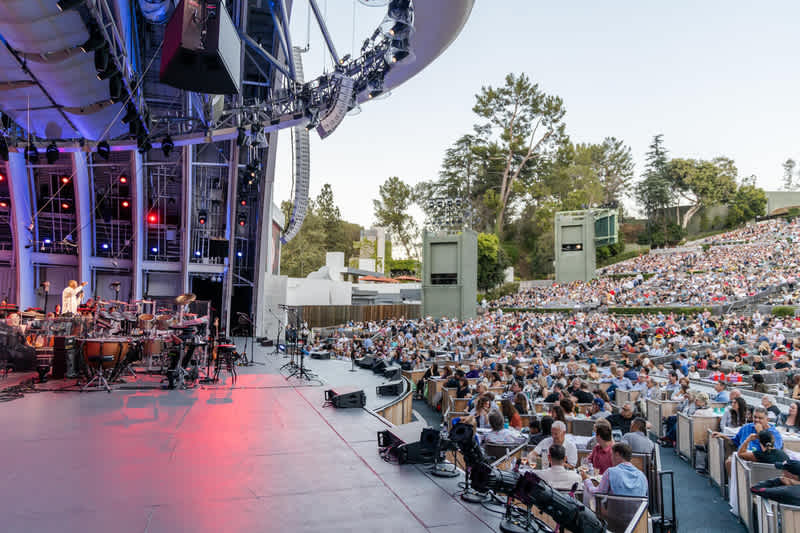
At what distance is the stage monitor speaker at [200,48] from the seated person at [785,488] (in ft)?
27.3

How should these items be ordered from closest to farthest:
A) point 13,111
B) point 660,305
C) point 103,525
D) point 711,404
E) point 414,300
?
point 103,525 < point 711,404 < point 13,111 < point 660,305 < point 414,300

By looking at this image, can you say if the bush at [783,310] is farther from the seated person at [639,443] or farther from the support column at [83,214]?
the support column at [83,214]

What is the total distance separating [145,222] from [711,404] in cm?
2249

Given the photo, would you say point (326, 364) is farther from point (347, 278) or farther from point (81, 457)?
point (347, 278)

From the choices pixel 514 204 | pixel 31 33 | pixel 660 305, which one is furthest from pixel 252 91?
pixel 514 204

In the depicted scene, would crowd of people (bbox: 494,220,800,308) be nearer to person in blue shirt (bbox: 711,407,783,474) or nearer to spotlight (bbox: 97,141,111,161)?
person in blue shirt (bbox: 711,407,783,474)

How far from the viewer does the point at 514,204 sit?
60.1 metres

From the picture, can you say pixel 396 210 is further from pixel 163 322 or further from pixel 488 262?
pixel 163 322

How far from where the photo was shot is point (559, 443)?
524 cm

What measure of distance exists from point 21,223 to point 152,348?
45.6ft

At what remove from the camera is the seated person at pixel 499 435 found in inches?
244

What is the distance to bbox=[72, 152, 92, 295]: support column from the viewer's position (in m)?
20.4

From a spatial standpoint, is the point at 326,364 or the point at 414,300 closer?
the point at 326,364

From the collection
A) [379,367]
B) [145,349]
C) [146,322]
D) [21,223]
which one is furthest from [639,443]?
[21,223]
